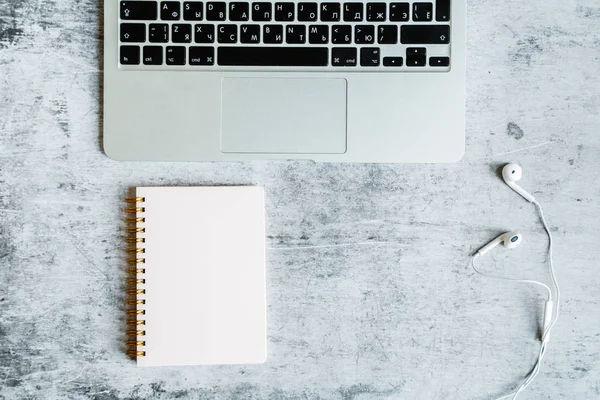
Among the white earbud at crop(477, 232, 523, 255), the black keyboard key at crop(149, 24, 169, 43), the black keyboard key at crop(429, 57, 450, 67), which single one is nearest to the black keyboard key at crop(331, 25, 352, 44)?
the black keyboard key at crop(429, 57, 450, 67)

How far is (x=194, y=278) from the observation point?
67cm

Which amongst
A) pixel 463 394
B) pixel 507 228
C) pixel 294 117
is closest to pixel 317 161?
pixel 294 117

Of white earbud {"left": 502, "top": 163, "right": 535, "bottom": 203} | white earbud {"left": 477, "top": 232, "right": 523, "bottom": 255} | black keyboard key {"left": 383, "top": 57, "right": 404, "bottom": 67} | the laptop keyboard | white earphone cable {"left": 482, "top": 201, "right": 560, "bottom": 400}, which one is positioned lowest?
white earphone cable {"left": 482, "top": 201, "right": 560, "bottom": 400}

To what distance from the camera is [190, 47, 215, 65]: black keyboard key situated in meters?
0.65

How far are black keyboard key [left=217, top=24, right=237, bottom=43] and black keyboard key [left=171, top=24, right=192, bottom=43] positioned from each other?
0.04m

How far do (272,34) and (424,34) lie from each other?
20 cm

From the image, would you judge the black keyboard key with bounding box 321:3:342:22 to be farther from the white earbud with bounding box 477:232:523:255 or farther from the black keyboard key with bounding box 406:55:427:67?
the white earbud with bounding box 477:232:523:255

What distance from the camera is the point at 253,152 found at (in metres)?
0.66

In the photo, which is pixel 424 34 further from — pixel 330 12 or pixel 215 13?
pixel 215 13

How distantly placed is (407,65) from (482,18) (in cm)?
14

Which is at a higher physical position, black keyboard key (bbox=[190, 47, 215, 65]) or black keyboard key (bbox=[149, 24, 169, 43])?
black keyboard key (bbox=[149, 24, 169, 43])

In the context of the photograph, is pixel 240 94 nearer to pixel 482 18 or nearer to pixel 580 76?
pixel 482 18

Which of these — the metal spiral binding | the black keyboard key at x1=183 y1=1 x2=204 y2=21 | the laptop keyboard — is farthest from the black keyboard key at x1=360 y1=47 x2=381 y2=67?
the metal spiral binding

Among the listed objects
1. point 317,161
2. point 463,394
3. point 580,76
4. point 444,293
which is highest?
point 580,76
